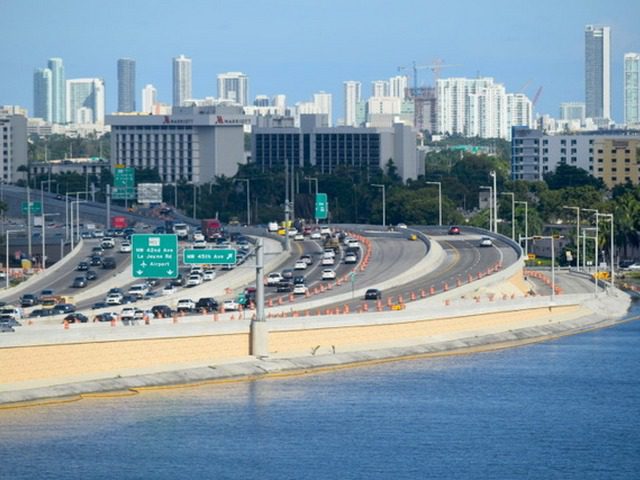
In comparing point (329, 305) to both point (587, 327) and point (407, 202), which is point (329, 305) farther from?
point (407, 202)

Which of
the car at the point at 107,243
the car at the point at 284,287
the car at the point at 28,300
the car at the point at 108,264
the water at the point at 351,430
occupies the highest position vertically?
the car at the point at 107,243

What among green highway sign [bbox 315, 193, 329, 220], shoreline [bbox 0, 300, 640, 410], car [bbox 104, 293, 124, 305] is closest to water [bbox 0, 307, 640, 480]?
shoreline [bbox 0, 300, 640, 410]

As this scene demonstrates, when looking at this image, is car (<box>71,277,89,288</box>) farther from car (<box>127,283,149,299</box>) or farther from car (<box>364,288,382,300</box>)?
car (<box>364,288,382,300</box>)

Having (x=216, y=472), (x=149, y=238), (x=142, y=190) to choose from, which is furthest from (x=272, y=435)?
(x=142, y=190)

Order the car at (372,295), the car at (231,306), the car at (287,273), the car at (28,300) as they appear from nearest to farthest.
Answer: the car at (231,306), the car at (372,295), the car at (28,300), the car at (287,273)

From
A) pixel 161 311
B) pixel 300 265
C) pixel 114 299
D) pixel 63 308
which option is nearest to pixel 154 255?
pixel 161 311

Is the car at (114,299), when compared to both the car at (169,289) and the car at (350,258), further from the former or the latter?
the car at (350,258)

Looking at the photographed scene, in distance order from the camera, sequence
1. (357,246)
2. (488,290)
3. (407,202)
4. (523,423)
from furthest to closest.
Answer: (407,202) → (357,246) → (488,290) → (523,423)

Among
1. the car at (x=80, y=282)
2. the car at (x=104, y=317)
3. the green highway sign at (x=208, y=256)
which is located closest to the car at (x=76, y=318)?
the car at (x=104, y=317)
